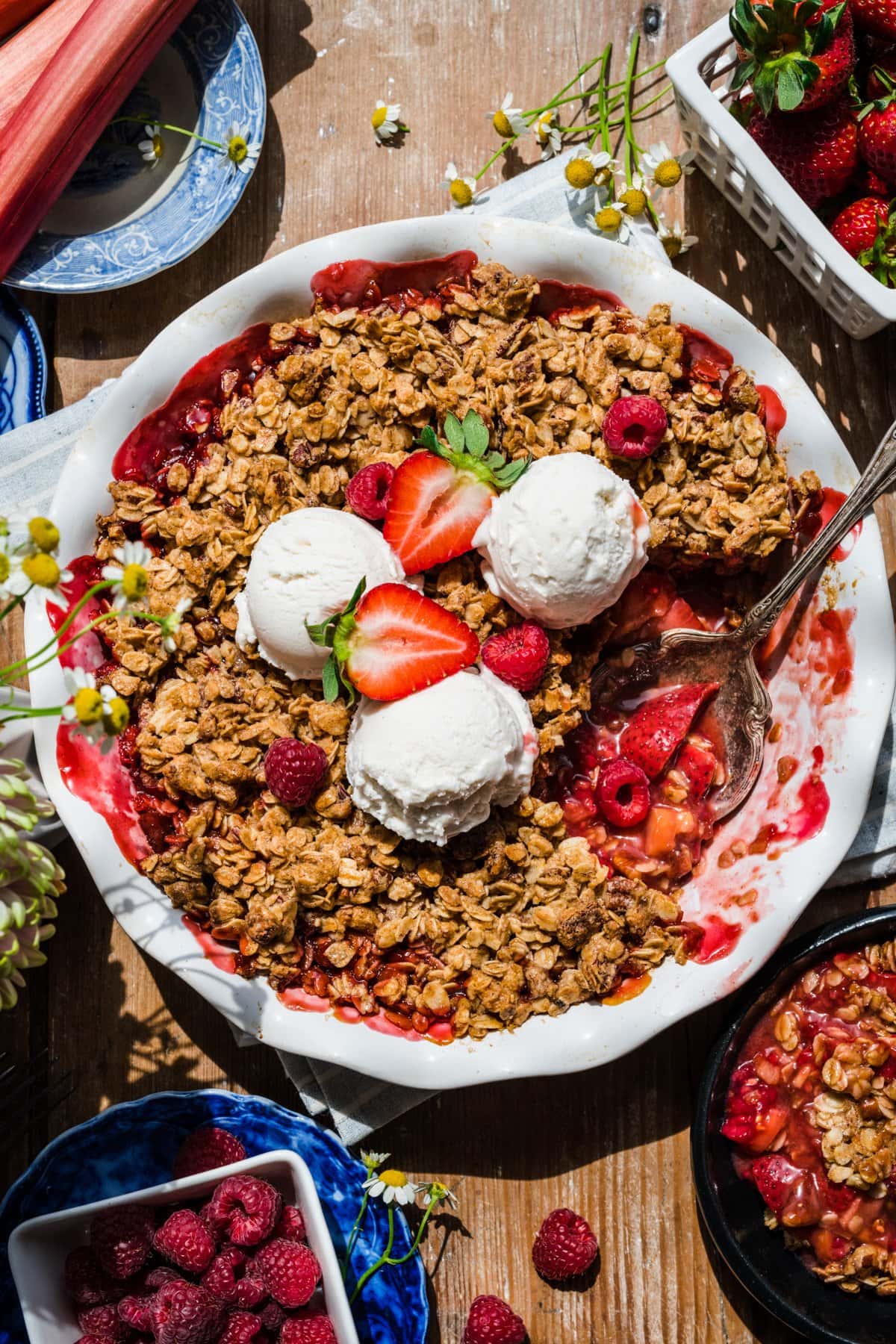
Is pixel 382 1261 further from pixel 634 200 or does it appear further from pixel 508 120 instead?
pixel 508 120

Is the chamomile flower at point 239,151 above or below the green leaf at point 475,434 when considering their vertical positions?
above

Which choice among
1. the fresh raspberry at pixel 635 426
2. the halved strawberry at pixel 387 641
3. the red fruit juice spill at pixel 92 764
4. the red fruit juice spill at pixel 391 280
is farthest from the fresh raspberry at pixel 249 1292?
the red fruit juice spill at pixel 391 280

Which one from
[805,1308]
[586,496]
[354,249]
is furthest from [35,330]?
[805,1308]

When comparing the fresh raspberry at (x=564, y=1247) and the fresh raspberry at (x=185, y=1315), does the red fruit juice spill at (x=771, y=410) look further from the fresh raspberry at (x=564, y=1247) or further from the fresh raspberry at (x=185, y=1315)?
the fresh raspberry at (x=185, y=1315)

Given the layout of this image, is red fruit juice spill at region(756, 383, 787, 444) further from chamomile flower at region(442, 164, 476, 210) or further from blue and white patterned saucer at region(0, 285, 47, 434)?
blue and white patterned saucer at region(0, 285, 47, 434)

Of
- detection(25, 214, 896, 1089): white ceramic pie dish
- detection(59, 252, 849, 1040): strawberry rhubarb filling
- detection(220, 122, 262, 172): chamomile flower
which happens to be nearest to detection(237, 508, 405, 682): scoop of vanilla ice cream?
detection(59, 252, 849, 1040): strawberry rhubarb filling

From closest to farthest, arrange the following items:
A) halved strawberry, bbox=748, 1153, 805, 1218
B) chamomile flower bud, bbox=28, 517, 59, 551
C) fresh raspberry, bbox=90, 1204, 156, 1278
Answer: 1. chamomile flower bud, bbox=28, 517, 59, 551
2. fresh raspberry, bbox=90, 1204, 156, 1278
3. halved strawberry, bbox=748, 1153, 805, 1218

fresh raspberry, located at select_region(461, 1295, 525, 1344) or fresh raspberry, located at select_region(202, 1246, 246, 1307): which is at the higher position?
fresh raspberry, located at select_region(202, 1246, 246, 1307)

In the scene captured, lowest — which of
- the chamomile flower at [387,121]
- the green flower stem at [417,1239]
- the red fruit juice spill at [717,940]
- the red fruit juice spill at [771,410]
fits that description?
the green flower stem at [417,1239]
